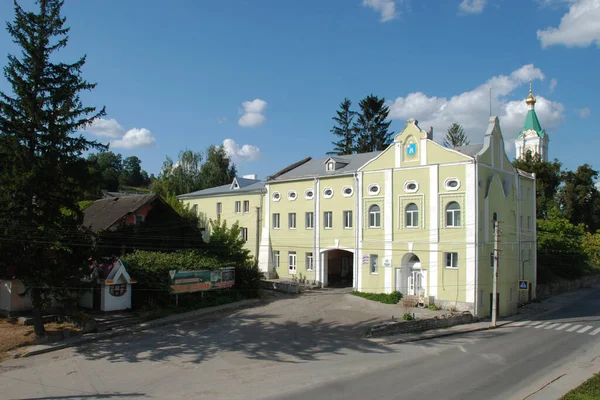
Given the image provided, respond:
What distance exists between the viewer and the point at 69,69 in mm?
21609

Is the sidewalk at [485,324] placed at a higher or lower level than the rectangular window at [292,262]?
lower

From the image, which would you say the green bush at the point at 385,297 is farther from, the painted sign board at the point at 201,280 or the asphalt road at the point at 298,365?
the painted sign board at the point at 201,280

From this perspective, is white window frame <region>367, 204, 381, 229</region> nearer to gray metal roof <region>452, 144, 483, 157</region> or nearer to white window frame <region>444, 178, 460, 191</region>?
white window frame <region>444, 178, 460, 191</region>

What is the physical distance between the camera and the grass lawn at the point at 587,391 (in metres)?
12.6

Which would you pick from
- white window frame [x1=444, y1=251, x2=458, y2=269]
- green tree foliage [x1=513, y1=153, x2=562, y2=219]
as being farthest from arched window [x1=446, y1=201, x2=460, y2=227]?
green tree foliage [x1=513, y1=153, x2=562, y2=219]

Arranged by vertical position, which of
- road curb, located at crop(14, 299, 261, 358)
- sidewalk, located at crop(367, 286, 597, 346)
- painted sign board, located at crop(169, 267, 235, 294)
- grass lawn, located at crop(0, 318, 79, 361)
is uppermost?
painted sign board, located at crop(169, 267, 235, 294)

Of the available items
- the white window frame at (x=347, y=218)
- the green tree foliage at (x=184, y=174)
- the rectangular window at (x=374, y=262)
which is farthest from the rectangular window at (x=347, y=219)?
the green tree foliage at (x=184, y=174)

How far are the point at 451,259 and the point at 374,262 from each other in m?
5.74

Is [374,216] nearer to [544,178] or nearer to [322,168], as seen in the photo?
[322,168]

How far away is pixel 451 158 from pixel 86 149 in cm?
2142

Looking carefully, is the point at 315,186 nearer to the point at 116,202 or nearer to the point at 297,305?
the point at 297,305

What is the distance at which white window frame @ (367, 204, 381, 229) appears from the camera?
33125 mm

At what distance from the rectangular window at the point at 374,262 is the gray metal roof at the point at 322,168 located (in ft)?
21.8

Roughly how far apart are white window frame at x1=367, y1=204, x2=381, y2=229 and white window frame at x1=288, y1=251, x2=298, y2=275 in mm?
7856
